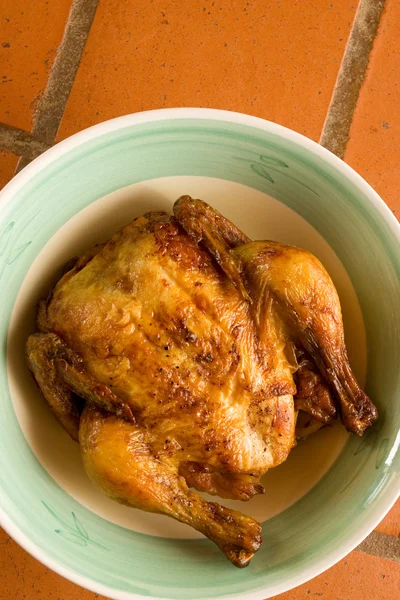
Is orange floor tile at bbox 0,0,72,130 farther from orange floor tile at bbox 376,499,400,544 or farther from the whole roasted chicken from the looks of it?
orange floor tile at bbox 376,499,400,544

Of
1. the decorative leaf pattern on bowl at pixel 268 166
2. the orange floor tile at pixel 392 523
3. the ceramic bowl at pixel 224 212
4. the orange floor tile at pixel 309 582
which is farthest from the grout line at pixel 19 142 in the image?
the orange floor tile at pixel 392 523

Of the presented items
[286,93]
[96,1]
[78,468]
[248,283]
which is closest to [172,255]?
[248,283]

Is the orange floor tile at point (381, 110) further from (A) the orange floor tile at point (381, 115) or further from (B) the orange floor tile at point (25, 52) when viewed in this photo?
(B) the orange floor tile at point (25, 52)

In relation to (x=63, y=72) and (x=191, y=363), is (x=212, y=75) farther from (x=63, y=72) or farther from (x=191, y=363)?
(x=191, y=363)

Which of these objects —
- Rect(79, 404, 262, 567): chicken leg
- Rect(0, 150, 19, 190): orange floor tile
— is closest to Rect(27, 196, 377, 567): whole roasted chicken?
Rect(79, 404, 262, 567): chicken leg

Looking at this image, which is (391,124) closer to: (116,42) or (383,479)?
(116,42)
